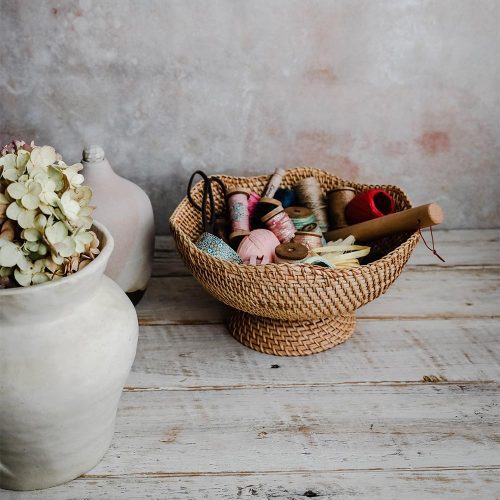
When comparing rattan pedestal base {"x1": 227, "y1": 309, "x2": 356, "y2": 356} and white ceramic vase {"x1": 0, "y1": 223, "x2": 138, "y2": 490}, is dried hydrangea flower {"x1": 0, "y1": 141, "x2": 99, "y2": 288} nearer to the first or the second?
white ceramic vase {"x1": 0, "y1": 223, "x2": 138, "y2": 490}

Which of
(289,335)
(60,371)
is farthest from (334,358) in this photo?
(60,371)

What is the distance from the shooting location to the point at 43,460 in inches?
34.9

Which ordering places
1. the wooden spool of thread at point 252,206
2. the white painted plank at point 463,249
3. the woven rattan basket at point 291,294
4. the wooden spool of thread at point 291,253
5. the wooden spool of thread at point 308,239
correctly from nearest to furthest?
the woven rattan basket at point 291,294 < the wooden spool of thread at point 291,253 < the wooden spool of thread at point 308,239 < the wooden spool of thread at point 252,206 < the white painted plank at point 463,249

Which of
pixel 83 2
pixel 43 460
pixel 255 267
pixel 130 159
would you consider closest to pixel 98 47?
pixel 83 2

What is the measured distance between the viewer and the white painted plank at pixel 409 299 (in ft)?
4.52

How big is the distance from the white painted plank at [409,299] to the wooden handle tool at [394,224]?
7.1 inches

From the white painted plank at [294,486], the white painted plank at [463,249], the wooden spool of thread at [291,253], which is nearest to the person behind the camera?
the white painted plank at [294,486]

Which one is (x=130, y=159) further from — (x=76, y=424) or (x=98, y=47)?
(x=76, y=424)

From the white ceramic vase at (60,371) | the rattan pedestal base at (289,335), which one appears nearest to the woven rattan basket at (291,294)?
the rattan pedestal base at (289,335)

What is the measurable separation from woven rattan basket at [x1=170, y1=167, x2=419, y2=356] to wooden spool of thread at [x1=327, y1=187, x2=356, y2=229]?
16cm

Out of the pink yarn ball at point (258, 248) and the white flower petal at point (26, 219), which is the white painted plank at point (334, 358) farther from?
the white flower petal at point (26, 219)

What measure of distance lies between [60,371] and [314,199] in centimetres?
82

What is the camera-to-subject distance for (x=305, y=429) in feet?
3.43

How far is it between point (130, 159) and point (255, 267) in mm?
672
